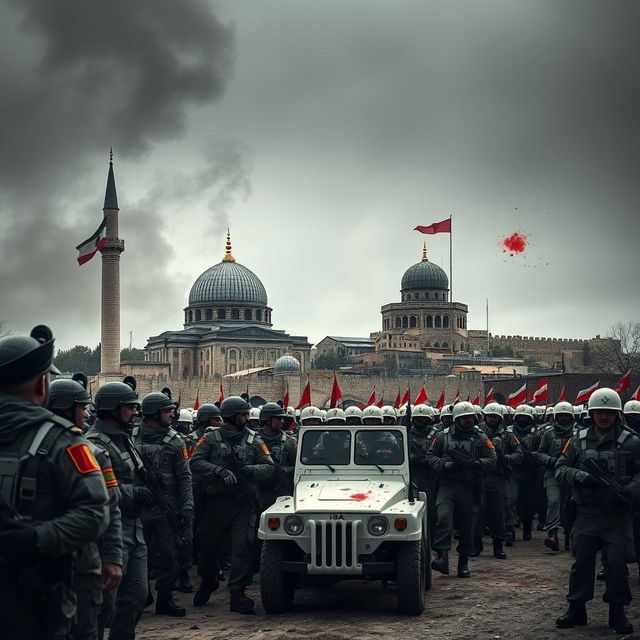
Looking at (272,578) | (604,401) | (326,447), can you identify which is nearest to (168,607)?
(272,578)

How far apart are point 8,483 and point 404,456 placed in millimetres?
7144

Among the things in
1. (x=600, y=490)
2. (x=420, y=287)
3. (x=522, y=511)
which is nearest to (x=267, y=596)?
(x=600, y=490)

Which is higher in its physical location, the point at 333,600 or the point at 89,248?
the point at 89,248

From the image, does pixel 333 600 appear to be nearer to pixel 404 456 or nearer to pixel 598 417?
pixel 404 456

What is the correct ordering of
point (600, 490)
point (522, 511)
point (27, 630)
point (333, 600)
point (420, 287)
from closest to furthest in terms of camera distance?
point (27, 630) < point (600, 490) < point (333, 600) < point (522, 511) < point (420, 287)

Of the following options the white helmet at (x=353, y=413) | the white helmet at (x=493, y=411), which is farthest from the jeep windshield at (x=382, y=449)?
the white helmet at (x=493, y=411)

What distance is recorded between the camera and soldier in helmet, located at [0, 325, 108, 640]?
450 centimetres

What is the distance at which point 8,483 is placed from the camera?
15.4 ft

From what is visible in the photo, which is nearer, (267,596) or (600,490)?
(600,490)

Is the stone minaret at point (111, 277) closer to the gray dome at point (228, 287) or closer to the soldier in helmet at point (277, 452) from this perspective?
the gray dome at point (228, 287)

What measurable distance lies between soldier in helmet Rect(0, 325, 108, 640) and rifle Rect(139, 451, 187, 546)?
3461mm

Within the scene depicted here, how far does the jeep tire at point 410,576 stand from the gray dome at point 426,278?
128 m

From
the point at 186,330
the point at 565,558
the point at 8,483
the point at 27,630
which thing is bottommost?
the point at 565,558

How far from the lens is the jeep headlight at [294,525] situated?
33.2 ft
